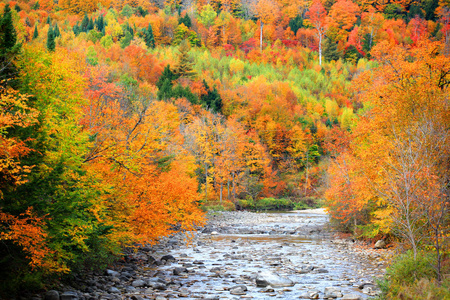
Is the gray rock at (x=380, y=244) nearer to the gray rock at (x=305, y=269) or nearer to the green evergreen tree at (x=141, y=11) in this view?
the gray rock at (x=305, y=269)

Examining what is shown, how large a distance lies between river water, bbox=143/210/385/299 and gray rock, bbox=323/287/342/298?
0.05 m

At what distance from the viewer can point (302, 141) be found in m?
77.2

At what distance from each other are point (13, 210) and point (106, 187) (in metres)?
3.37

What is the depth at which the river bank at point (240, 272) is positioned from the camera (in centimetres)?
1405

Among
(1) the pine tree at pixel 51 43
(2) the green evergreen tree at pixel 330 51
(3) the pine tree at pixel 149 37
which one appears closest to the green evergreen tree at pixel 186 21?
(3) the pine tree at pixel 149 37

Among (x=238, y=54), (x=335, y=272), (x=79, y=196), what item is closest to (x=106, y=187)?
(x=79, y=196)

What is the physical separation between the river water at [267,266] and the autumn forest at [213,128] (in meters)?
2.24

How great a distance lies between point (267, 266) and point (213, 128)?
37.7 m

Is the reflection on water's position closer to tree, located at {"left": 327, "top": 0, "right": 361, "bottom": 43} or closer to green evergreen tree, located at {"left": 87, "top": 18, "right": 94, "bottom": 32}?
green evergreen tree, located at {"left": 87, "top": 18, "right": 94, "bottom": 32}

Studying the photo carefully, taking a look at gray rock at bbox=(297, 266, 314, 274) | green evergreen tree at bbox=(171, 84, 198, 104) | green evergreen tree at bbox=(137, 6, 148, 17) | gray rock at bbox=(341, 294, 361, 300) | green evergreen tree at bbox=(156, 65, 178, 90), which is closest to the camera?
gray rock at bbox=(341, 294, 361, 300)

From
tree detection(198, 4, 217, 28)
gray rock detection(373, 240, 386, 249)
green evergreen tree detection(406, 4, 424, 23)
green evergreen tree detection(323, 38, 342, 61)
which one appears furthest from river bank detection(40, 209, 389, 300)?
green evergreen tree detection(406, 4, 424, 23)

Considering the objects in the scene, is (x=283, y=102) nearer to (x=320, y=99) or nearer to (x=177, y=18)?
(x=320, y=99)

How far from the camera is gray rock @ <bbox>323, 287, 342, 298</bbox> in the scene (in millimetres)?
13602

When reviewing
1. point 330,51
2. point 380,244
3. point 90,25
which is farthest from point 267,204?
point 330,51
